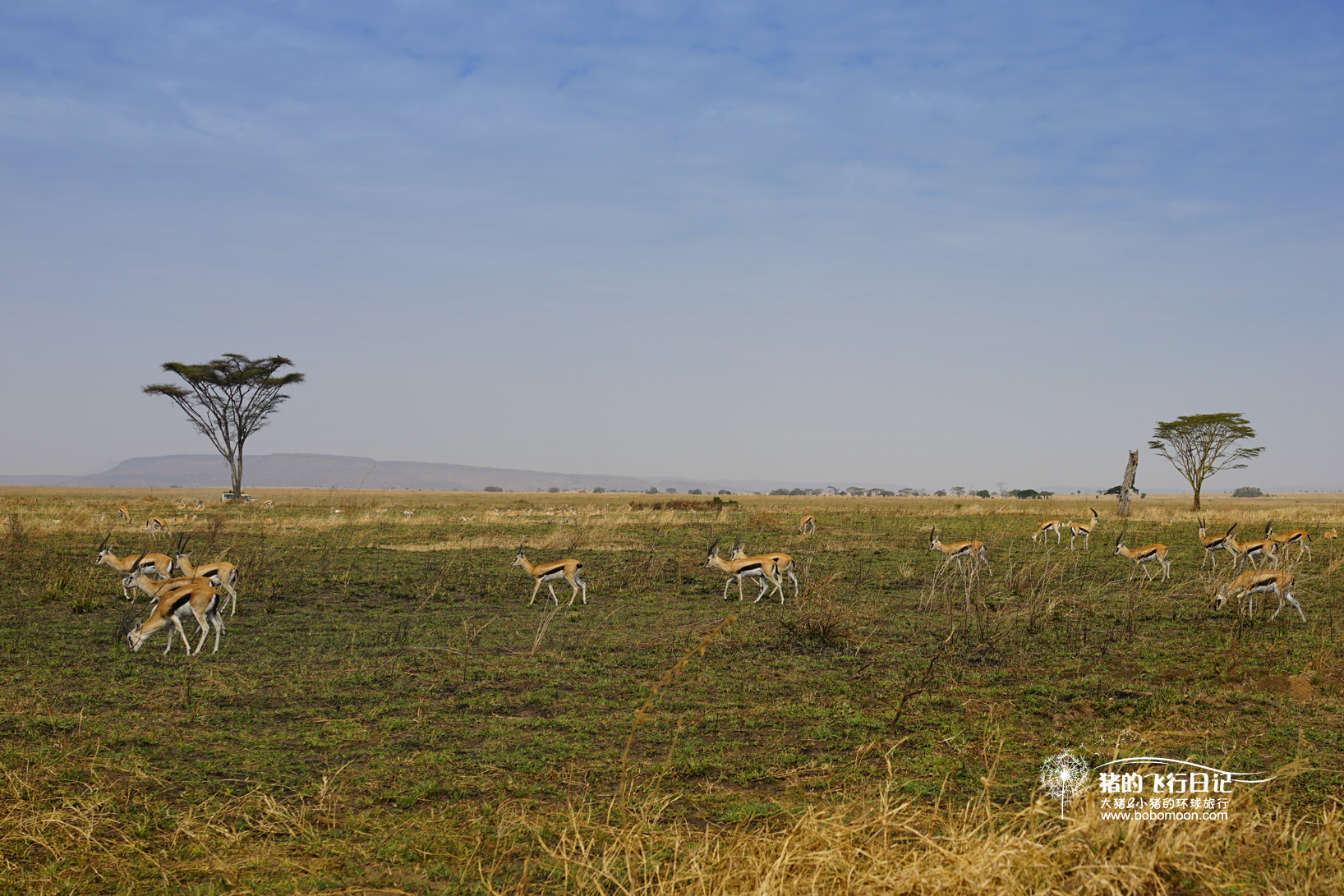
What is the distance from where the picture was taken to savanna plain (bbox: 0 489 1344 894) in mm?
3977

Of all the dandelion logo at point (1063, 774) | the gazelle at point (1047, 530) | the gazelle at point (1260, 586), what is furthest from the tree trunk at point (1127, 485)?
the dandelion logo at point (1063, 774)

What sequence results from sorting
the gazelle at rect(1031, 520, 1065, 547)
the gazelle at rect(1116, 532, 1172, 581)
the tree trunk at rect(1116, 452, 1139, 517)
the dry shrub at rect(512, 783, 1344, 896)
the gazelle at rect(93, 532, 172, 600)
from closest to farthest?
Answer: the dry shrub at rect(512, 783, 1344, 896), the gazelle at rect(93, 532, 172, 600), the gazelle at rect(1116, 532, 1172, 581), the gazelle at rect(1031, 520, 1065, 547), the tree trunk at rect(1116, 452, 1139, 517)

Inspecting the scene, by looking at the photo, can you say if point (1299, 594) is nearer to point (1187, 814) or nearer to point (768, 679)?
point (768, 679)

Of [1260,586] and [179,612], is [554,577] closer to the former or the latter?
[179,612]

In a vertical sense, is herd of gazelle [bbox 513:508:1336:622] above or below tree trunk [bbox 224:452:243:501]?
below

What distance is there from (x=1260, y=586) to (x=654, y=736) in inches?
431

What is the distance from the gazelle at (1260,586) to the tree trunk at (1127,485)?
26213mm

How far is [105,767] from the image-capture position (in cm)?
657

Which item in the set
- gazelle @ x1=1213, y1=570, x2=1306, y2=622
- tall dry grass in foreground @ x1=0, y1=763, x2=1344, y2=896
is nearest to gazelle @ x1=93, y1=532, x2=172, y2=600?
tall dry grass in foreground @ x1=0, y1=763, x2=1344, y2=896

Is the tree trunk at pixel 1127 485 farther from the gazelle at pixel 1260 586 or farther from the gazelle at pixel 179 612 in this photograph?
the gazelle at pixel 179 612

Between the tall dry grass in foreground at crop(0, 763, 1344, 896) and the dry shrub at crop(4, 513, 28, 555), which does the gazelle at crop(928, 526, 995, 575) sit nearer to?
the tall dry grass in foreground at crop(0, 763, 1344, 896)

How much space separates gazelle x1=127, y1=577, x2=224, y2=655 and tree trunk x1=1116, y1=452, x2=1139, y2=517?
36931 mm

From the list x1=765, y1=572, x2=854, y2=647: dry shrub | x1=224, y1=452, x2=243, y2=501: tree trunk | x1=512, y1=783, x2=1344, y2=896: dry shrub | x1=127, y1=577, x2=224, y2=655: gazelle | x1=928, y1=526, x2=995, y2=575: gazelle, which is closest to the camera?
x1=512, y1=783, x2=1344, y2=896: dry shrub

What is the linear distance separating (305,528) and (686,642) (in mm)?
21929
